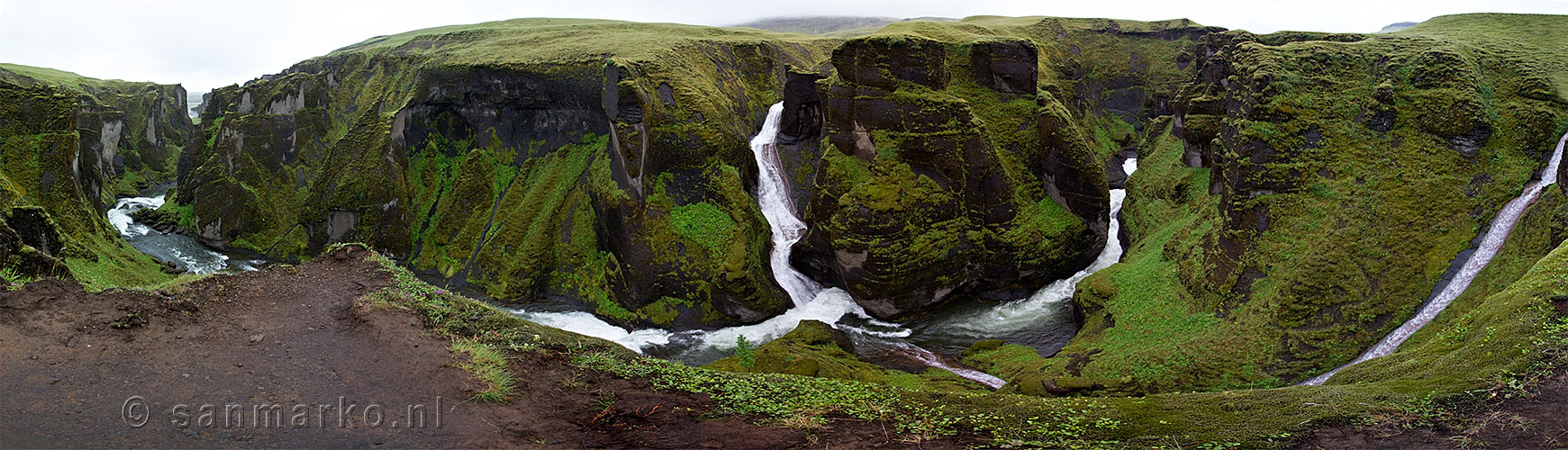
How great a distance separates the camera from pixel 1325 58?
2442 cm

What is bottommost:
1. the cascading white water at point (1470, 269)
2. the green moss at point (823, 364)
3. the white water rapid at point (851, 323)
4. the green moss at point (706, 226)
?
the white water rapid at point (851, 323)

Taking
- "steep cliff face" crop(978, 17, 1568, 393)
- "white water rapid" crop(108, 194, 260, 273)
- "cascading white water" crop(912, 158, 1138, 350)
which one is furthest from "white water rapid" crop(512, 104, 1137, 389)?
"white water rapid" crop(108, 194, 260, 273)

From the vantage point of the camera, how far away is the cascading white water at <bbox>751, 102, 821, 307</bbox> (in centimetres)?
2962

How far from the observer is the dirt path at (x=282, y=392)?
24.3 feet

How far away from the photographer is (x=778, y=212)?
32688 millimetres

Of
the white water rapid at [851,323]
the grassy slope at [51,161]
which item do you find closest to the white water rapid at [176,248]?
the grassy slope at [51,161]

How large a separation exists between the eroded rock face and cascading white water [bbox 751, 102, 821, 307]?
0.73 meters

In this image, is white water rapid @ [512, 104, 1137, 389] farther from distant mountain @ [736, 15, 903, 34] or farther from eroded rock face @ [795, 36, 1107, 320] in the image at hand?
distant mountain @ [736, 15, 903, 34]

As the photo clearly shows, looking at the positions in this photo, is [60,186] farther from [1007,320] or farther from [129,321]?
[1007,320]

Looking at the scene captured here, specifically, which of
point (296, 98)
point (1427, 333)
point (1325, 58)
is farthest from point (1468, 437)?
point (296, 98)

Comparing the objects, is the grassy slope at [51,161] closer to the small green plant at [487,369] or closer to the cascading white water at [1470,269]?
the small green plant at [487,369]

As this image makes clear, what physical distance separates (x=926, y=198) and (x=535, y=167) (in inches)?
801

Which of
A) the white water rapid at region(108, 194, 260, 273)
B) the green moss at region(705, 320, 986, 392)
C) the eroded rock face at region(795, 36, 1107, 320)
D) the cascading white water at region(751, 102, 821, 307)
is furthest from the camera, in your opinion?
the white water rapid at region(108, 194, 260, 273)

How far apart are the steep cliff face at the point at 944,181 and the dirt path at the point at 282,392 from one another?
59.8 ft
